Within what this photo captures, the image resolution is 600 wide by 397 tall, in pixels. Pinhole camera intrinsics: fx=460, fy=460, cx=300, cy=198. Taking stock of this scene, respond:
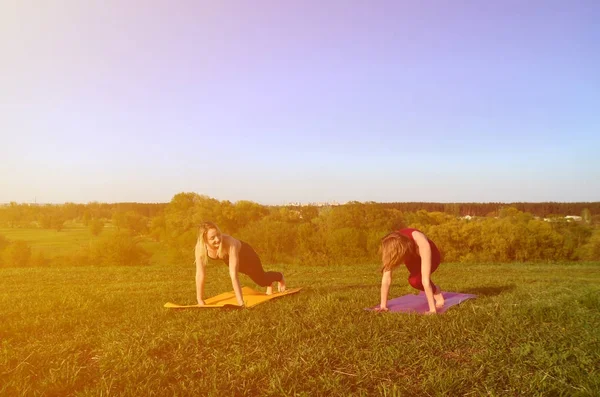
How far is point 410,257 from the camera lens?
767cm

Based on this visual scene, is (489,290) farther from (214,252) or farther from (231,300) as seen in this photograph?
(214,252)

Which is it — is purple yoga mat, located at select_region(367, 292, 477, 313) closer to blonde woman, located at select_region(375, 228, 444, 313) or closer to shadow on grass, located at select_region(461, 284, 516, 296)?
blonde woman, located at select_region(375, 228, 444, 313)

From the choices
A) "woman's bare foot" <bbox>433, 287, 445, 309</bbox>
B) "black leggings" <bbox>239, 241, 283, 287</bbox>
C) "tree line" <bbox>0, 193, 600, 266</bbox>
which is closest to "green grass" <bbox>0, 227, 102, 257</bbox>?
"tree line" <bbox>0, 193, 600, 266</bbox>

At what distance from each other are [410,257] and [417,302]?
1.01m

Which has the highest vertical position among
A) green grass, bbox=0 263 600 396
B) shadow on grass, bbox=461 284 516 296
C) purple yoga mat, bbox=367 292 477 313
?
green grass, bbox=0 263 600 396

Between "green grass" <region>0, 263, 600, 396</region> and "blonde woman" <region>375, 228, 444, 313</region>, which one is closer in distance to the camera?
"green grass" <region>0, 263, 600, 396</region>

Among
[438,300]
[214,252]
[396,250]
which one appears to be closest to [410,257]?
[396,250]

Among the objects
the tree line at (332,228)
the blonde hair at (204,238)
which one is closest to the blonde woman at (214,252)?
the blonde hair at (204,238)

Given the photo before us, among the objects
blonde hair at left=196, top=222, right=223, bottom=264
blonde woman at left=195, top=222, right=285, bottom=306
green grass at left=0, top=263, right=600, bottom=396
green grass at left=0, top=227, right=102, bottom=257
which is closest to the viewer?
green grass at left=0, top=263, right=600, bottom=396

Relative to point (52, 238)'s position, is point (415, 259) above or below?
above

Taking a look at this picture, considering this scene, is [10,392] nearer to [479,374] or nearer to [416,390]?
[416,390]

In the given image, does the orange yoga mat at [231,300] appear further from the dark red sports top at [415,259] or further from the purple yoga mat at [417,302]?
the dark red sports top at [415,259]

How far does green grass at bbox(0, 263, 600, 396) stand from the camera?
4.16 m

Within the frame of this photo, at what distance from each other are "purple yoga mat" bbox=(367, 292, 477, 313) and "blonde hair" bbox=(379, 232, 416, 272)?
0.69 m
